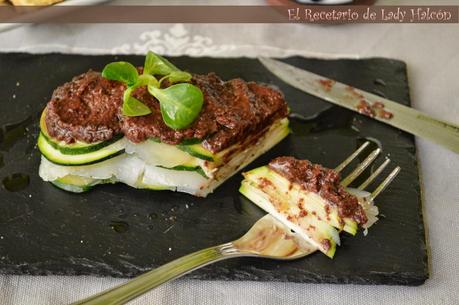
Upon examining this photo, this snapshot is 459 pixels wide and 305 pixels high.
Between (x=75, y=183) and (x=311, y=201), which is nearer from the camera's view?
(x=311, y=201)

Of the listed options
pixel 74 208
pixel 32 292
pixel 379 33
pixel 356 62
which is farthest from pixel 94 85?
pixel 379 33

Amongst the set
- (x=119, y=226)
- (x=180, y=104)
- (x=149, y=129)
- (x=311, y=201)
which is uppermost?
(x=180, y=104)

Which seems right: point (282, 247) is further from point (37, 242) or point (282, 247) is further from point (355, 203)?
point (37, 242)

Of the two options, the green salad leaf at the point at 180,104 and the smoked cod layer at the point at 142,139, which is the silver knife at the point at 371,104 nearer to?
the smoked cod layer at the point at 142,139

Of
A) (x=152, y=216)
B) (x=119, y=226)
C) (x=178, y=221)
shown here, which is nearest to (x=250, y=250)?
(x=178, y=221)

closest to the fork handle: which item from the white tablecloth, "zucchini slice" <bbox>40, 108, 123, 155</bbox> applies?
the white tablecloth

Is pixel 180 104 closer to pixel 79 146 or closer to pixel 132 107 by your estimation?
pixel 132 107

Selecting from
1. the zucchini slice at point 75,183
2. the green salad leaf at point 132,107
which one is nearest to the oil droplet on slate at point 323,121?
Result: the green salad leaf at point 132,107
